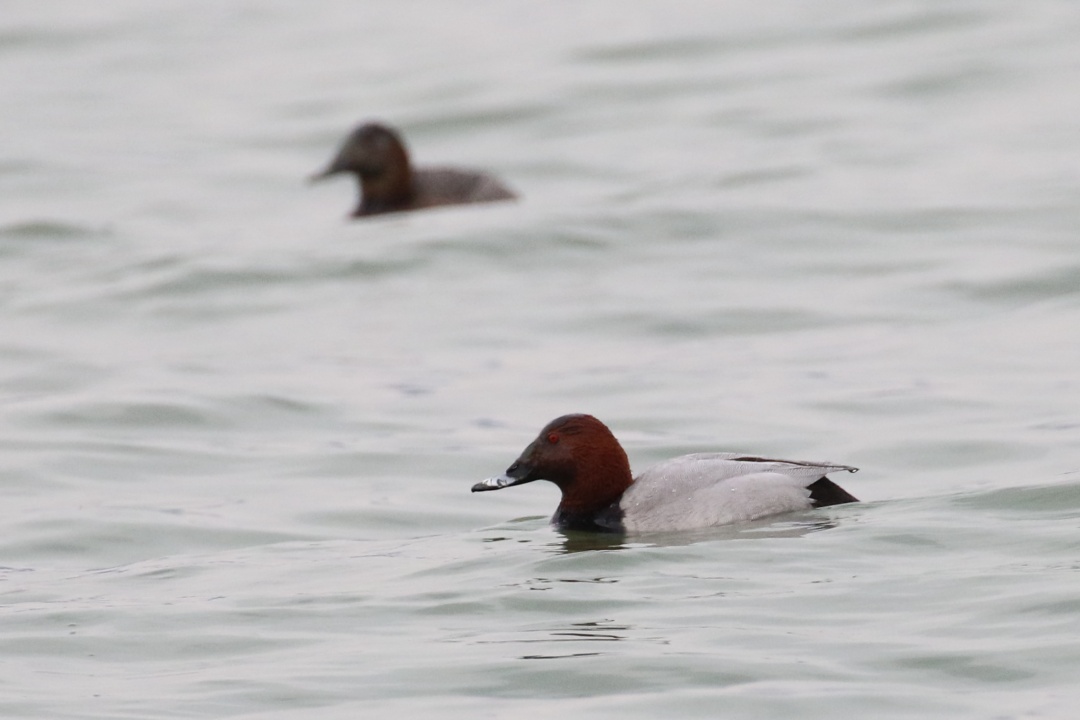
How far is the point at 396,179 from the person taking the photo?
17.9 m

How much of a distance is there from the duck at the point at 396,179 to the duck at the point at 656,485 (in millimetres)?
9017

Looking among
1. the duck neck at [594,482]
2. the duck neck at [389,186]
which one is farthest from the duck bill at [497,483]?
the duck neck at [389,186]

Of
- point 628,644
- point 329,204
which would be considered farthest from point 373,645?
point 329,204

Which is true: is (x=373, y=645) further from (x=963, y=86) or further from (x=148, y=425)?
(x=963, y=86)

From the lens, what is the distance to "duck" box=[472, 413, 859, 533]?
8.56 m

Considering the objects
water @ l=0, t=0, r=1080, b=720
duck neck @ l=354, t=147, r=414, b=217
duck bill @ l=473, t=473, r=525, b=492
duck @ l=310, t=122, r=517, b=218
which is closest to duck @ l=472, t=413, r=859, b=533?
duck bill @ l=473, t=473, r=525, b=492

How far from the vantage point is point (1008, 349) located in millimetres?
12953

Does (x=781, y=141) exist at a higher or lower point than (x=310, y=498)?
higher

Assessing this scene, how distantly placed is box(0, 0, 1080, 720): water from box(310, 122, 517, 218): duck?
1.18 ft

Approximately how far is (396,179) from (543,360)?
5.00 meters

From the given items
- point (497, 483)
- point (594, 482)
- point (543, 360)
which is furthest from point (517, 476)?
point (543, 360)

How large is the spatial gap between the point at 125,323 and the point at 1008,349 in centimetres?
628

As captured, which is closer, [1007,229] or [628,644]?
[628,644]

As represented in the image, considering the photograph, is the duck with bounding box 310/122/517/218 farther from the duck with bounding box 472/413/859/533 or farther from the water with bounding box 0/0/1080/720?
the duck with bounding box 472/413/859/533
